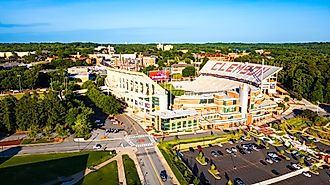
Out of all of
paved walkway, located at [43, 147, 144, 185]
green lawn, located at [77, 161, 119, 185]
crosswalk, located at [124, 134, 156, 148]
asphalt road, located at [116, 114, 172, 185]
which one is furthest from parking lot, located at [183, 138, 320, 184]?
green lawn, located at [77, 161, 119, 185]

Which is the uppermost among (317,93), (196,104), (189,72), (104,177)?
(189,72)

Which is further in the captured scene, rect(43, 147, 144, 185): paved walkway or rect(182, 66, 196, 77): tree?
rect(182, 66, 196, 77): tree

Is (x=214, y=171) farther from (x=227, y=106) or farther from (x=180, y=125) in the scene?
(x=227, y=106)

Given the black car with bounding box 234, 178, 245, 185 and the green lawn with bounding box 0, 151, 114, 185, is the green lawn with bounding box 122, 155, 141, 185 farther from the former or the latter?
the black car with bounding box 234, 178, 245, 185

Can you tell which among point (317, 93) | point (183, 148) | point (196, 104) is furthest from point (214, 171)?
point (317, 93)

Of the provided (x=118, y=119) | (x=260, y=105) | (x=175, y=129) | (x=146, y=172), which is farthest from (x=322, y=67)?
(x=146, y=172)

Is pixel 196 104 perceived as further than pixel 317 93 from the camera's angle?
No
